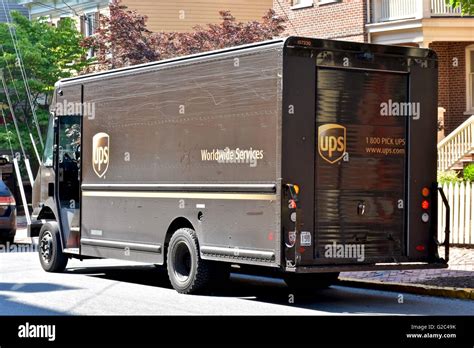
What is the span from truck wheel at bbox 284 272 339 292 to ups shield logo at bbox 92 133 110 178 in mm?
3522

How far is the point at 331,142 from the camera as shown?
558 inches

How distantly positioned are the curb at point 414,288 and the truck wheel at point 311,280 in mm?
510

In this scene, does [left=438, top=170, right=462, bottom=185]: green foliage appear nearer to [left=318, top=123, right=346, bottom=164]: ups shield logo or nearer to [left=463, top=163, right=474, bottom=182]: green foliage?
[left=463, top=163, right=474, bottom=182]: green foliage

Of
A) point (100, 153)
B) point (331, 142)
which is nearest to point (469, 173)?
point (100, 153)

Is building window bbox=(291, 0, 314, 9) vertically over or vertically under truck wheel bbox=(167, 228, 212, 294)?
over

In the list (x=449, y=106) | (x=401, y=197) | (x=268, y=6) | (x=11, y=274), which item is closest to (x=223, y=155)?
(x=401, y=197)

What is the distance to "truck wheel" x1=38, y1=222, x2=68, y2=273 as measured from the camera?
18797 millimetres

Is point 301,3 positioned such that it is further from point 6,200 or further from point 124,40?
point 6,200

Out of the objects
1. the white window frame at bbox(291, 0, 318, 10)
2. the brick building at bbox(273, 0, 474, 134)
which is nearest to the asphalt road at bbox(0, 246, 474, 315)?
the brick building at bbox(273, 0, 474, 134)

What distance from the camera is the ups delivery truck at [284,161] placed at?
13.9m

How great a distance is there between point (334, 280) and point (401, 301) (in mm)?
1763

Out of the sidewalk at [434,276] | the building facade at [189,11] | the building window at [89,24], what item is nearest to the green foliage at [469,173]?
the sidewalk at [434,276]

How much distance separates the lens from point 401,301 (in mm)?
14883

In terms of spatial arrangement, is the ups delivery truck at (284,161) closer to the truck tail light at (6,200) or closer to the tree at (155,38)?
the truck tail light at (6,200)
